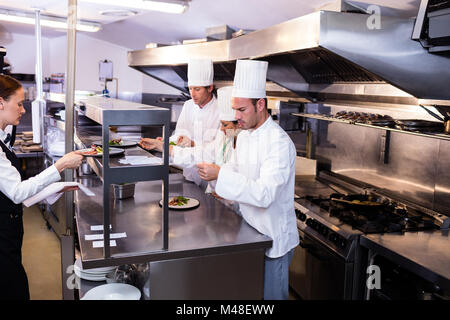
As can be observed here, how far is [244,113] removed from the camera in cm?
224

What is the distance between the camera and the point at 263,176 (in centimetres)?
209

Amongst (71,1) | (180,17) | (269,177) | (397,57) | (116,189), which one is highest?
(180,17)

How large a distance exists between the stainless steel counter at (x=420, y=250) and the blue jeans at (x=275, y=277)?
2.03 ft

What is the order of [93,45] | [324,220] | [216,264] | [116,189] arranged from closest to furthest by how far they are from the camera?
[216,264] < [116,189] < [324,220] < [93,45]

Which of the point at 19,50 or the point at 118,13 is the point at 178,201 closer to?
the point at 118,13

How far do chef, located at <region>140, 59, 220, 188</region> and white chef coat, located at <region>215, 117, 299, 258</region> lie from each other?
3.64 ft

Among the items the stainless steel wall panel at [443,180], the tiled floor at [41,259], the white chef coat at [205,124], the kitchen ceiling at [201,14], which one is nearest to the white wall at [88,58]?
the kitchen ceiling at [201,14]

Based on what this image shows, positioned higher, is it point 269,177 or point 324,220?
point 269,177

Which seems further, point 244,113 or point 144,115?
point 244,113

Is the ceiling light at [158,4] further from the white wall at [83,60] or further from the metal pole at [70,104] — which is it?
the white wall at [83,60]

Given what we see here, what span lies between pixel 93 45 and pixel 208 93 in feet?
20.2

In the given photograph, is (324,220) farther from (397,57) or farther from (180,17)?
(180,17)

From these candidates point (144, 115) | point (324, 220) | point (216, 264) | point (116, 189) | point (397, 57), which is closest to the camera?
point (144, 115)

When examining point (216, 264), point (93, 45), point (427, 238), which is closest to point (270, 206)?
point (216, 264)
